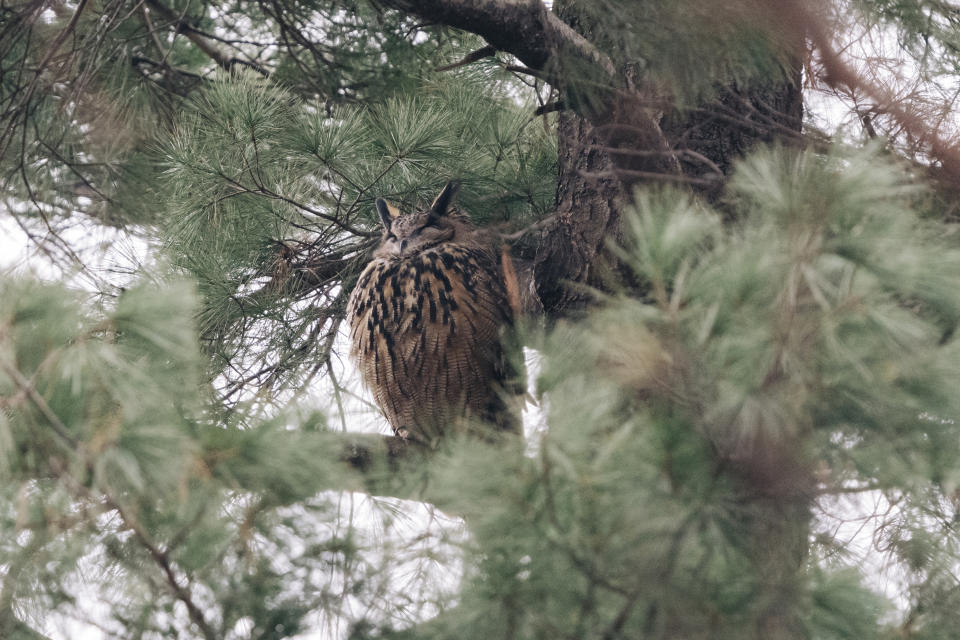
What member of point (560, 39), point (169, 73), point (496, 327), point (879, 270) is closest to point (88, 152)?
point (169, 73)

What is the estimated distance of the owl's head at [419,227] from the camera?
276cm

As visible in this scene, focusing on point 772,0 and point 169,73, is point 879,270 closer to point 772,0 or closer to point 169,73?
point 772,0

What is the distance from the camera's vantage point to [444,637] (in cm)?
117

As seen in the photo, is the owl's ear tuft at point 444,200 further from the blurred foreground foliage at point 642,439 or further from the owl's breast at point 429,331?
the blurred foreground foliage at point 642,439

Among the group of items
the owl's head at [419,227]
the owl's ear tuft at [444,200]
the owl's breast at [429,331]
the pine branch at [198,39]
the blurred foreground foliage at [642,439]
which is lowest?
the blurred foreground foliage at [642,439]

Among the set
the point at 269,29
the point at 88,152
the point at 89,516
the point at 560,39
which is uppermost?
the point at 269,29

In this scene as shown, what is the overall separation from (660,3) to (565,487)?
32.4 inches

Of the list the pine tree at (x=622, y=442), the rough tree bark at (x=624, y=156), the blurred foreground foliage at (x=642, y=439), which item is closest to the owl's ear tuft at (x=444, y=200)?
the rough tree bark at (x=624, y=156)

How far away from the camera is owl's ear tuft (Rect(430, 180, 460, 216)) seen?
2820mm

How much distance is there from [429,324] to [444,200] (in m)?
0.45

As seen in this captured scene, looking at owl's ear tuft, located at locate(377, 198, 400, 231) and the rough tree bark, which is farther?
owl's ear tuft, located at locate(377, 198, 400, 231)

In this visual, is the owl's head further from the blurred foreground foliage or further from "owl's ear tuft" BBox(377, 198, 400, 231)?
the blurred foreground foliage

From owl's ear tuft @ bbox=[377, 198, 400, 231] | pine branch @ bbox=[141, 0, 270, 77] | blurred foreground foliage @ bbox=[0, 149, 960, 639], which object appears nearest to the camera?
blurred foreground foliage @ bbox=[0, 149, 960, 639]

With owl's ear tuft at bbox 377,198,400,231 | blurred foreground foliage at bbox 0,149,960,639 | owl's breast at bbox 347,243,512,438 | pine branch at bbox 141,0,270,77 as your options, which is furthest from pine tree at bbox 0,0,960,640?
pine branch at bbox 141,0,270,77
